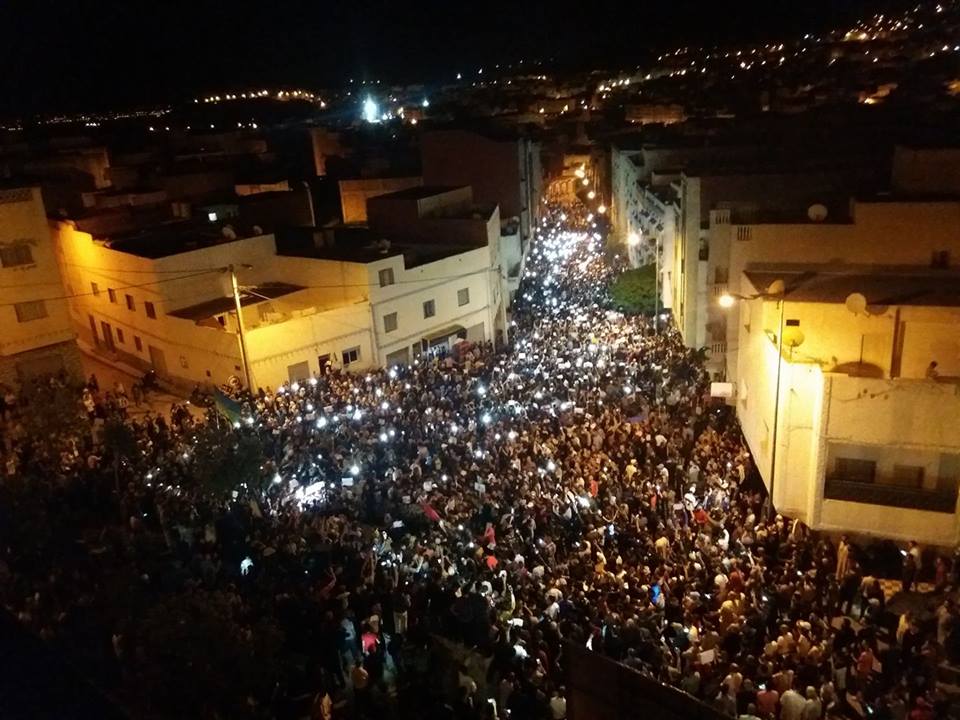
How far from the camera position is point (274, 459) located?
15.8 metres

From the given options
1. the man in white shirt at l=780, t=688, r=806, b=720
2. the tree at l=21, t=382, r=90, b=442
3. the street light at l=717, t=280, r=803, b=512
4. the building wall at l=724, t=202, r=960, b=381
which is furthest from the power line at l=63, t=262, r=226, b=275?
the man in white shirt at l=780, t=688, r=806, b=720

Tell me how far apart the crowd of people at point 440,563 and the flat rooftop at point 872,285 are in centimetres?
350

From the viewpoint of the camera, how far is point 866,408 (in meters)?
12.8

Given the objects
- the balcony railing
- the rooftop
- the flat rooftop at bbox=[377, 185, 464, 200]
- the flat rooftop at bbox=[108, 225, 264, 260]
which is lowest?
the balcony railing

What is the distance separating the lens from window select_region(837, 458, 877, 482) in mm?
13578

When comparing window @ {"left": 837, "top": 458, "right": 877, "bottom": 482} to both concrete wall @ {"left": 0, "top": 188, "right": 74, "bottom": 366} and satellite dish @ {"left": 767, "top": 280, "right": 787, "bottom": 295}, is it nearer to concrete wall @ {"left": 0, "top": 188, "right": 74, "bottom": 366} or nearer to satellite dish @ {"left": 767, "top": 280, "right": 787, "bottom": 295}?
satellite dish @ {"left": 767, "top": 280, "right": 787, "bottom": 295}

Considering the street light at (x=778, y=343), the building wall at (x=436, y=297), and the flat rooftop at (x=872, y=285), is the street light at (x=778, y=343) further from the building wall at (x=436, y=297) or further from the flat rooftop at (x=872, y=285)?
the building wall at (x=436, y=297)

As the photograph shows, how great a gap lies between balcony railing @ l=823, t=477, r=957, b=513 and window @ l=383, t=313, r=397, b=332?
14.1 m

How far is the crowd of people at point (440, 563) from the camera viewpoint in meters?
9.18

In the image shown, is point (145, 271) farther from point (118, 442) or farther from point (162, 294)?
point (118, 442)

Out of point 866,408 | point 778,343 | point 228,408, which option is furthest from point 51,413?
point 866,408

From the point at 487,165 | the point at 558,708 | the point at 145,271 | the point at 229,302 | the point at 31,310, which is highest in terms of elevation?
the point at 487,165

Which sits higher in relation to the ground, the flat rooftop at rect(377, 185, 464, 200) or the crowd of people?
the flat rooftop at rect(377, 185, 464, 200)

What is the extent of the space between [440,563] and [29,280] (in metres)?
17.6
